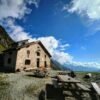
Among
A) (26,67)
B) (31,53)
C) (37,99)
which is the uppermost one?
(31,53)

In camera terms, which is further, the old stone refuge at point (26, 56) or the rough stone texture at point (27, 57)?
the old stone refuge at point (26, 56)

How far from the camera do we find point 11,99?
65.9 ft

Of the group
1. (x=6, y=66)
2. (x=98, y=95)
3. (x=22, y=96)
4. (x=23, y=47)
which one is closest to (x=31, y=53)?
(x=23, y=47)

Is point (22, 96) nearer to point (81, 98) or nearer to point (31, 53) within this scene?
point (81, 98)

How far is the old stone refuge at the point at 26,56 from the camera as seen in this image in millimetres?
47719

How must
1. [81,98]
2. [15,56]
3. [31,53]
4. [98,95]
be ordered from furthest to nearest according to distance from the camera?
[31,53] < [15,56] < [81,98] < [98,95]

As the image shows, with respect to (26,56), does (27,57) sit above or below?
below

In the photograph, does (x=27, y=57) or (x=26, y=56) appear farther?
(x=27, y=57)

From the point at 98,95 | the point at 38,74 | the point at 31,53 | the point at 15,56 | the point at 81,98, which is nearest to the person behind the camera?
the point at 98,95

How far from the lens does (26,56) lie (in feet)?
162

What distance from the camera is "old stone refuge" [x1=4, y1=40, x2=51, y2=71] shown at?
47719mm

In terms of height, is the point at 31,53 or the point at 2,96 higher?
the point at 31,53

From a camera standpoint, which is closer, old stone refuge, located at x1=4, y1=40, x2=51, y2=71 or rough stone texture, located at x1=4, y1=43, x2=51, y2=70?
rough stone texture, located at x1=4, y1=43, x2=51, y2=70

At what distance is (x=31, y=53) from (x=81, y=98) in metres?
32.7
